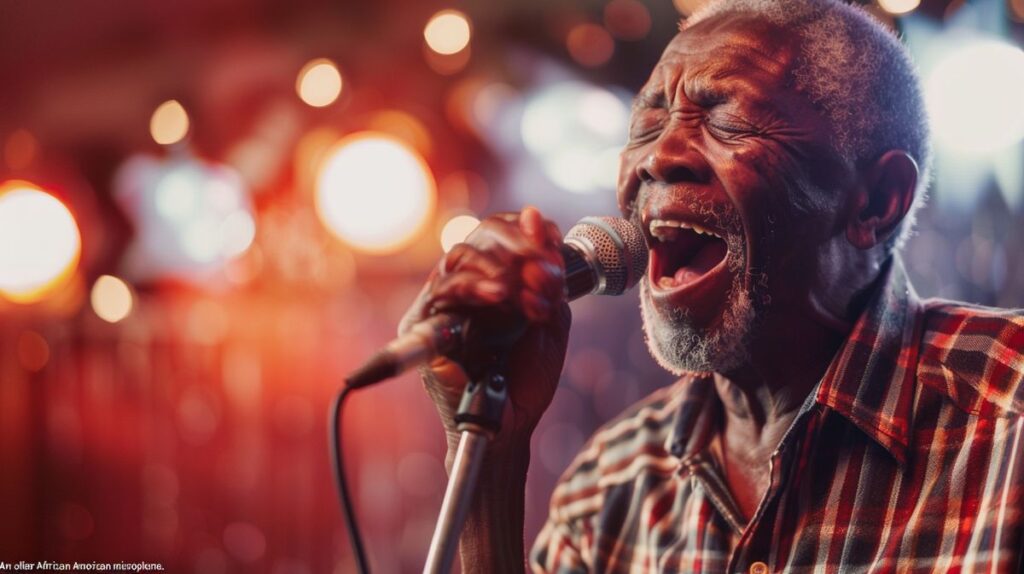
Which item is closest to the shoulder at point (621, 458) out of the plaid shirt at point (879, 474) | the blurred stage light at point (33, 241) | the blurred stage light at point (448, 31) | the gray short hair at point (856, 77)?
the plaid shirt at point (879, 474)

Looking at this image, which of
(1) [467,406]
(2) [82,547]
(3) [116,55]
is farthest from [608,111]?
(2) [82,547]

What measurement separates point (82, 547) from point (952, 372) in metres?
5.93

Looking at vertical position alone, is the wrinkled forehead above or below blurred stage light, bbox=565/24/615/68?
below

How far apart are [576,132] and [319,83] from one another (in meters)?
1.59

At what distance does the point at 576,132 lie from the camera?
5.20 m

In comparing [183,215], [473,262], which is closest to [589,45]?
[183,215]

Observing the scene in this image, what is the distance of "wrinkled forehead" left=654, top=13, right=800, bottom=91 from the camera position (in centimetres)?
198

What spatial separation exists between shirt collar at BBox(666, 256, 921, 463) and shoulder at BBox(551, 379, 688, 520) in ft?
1.61

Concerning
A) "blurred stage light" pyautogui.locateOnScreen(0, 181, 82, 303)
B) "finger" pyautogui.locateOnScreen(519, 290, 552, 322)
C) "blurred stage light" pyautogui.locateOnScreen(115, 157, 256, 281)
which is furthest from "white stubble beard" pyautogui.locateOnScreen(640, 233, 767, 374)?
"blurred stage light" pyautogui.locateOnScreen(0, 181, 82, 303)

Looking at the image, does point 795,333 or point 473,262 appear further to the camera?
point 795,333

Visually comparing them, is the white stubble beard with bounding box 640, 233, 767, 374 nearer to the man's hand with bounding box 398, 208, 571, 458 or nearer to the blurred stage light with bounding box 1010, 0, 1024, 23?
the man's hand with bounding box 398, 208, 571, 458

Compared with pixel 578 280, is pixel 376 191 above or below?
above

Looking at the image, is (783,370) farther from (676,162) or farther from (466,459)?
(466,459)

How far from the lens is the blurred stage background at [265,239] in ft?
16.4
